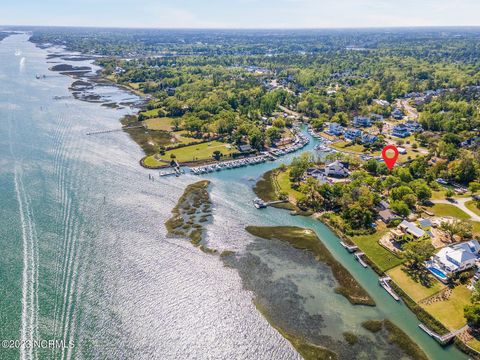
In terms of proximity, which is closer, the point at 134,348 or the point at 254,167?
the point at 134,348

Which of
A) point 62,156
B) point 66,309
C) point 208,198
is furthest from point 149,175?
point 66,309

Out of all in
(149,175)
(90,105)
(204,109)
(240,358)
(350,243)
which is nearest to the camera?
(240,358)


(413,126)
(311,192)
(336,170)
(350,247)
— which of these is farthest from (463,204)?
(413,126)

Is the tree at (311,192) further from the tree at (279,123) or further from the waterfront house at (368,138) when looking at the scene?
the tree at (279,123)

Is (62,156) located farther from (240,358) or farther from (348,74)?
(348,74)

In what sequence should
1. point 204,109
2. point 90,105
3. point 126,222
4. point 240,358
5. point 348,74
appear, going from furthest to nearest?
point 348,74
point 90,105
point 204,109
point 126,222
point 240,358

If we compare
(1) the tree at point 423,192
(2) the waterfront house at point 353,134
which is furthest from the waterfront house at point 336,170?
(2) the waterfront house at point 353,134
